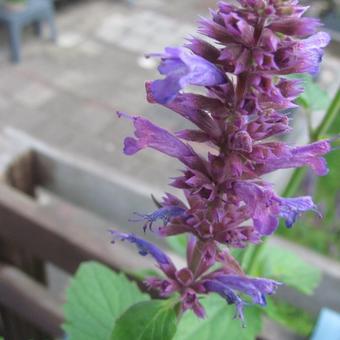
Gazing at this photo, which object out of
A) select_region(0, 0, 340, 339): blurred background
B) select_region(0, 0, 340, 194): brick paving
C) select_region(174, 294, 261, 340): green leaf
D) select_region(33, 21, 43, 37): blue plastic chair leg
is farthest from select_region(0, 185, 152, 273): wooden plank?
select_region(33, 21, 43, 37): blue plastic chair leg

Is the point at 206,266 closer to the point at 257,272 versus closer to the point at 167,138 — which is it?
the point at 167,138

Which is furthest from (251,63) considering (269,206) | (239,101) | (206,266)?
(206,266)

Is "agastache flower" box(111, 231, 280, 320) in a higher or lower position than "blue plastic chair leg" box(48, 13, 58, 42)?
higher

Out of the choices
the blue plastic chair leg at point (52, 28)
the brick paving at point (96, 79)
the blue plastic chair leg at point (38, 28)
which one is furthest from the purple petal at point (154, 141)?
the blue plastic chair leg at point (38, 28)

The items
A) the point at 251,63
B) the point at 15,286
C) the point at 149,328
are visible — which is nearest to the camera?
the point at 251,63

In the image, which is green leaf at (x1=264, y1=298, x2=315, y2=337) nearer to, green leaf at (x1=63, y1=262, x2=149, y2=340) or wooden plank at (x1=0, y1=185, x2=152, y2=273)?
wooden plank at (x1=0, y1=185, x2=152, y2=273)

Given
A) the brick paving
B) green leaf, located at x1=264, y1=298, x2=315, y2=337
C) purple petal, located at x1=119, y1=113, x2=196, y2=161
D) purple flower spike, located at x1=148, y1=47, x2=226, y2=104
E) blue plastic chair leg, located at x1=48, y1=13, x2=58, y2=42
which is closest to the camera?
purple flower spike, located at x1=148, y1=47, x2=226, y2=104
